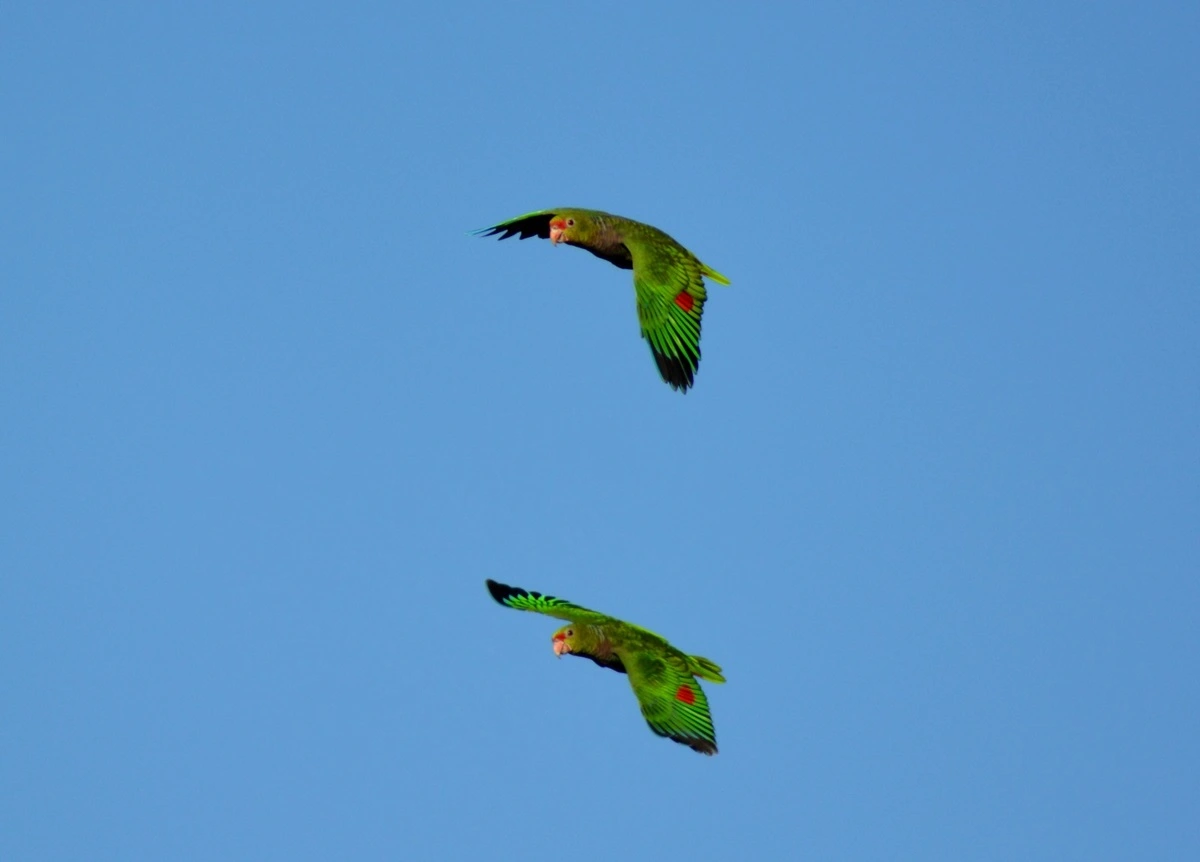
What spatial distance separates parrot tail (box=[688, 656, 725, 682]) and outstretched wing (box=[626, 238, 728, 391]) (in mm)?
4553

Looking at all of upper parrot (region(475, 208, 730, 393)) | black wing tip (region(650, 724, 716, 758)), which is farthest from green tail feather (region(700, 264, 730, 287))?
black wing tip (region(650, 724, 716, 758))

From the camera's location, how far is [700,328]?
37.0 m

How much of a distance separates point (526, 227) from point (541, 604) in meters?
6.38

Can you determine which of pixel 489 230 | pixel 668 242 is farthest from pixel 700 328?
pixel 489 230

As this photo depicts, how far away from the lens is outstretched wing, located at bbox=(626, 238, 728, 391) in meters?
36.5

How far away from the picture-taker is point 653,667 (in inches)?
1484

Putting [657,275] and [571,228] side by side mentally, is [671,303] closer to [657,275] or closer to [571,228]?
[657,275]

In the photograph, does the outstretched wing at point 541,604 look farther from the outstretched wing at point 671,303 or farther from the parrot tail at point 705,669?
the outstretched wing at point 671,303

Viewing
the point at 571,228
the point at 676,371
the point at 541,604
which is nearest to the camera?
the point at 676,371

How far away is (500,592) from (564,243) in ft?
21.2

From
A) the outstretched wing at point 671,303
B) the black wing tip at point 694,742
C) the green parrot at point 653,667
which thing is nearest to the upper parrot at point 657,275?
the outstretched wing at point 671,303

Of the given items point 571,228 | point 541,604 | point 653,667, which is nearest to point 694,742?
point 653,667

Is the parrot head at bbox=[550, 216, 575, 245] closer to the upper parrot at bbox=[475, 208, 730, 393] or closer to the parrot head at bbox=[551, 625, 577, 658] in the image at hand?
the upper parrot at bbox=[475, 208, 730, 393]

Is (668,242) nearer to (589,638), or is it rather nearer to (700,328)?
(700,328)
